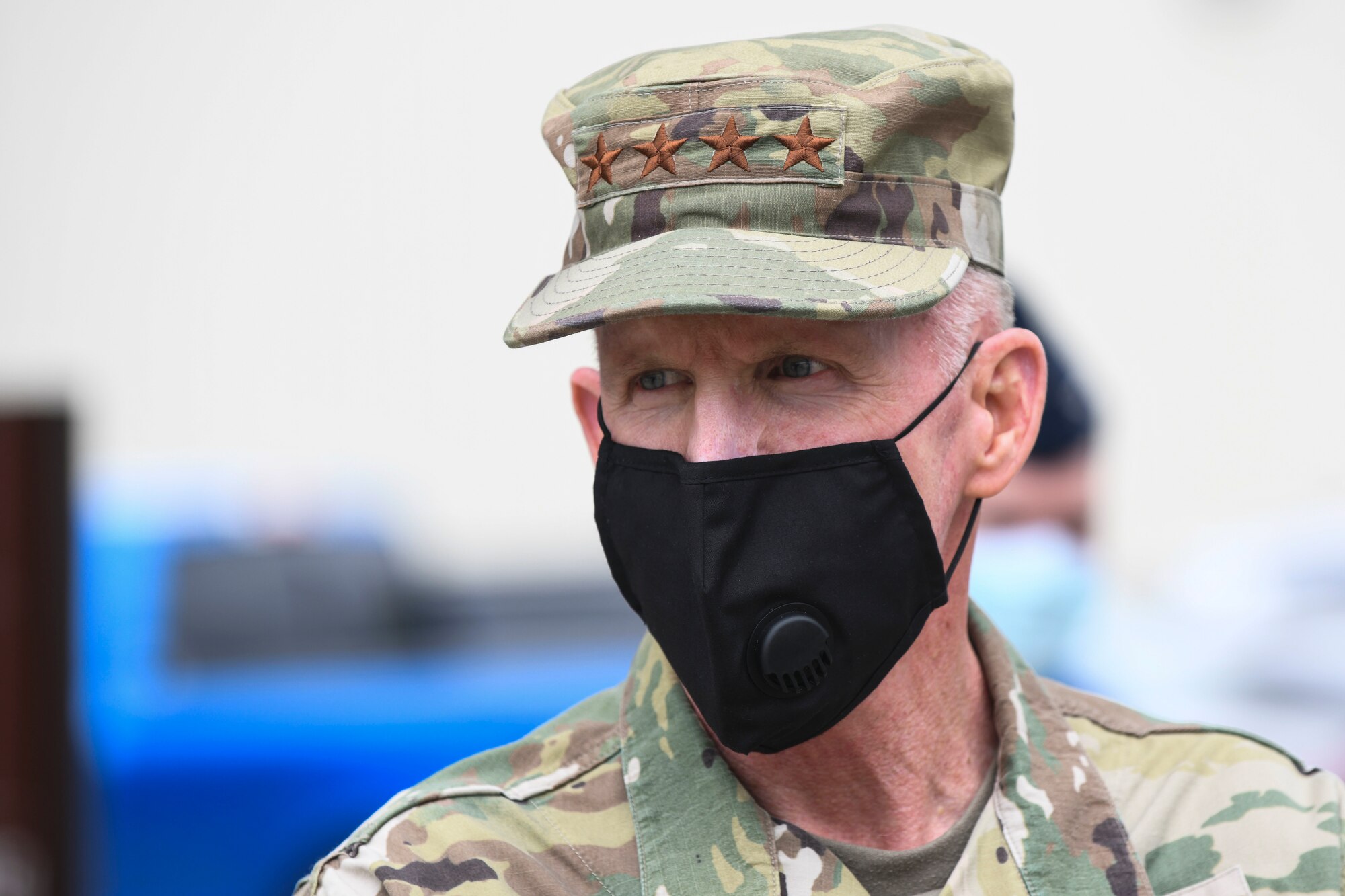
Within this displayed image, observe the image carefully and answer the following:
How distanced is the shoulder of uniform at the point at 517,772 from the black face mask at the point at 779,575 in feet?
Result: 0.65

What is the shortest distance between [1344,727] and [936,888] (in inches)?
228

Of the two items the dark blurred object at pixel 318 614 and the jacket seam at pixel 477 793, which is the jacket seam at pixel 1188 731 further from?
the dark blurred object at pixel 318 614

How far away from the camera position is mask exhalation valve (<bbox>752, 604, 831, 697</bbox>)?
1776mm

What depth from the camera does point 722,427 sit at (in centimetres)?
181

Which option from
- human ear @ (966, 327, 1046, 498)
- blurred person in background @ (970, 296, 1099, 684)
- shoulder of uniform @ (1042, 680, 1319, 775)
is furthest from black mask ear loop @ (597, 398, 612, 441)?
blurred person in background @ (970, 296, 1099, 684)

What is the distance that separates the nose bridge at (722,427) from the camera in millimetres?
1801

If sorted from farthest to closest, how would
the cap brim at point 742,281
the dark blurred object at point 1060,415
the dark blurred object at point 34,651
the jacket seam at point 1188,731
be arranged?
the dark blurred object at point 34,651 < the dark blurred object at point 1060,415 < the jacket seam at point 1188,731 < the cap brim at point 742,281

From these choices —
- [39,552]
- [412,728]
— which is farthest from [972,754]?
[39,552]

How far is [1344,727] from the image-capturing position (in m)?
6.90

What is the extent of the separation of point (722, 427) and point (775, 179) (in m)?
0.31

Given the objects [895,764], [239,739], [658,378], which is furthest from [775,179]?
[239,739]

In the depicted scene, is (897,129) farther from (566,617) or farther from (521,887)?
(566,617)

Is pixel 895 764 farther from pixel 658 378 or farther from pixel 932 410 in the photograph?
pixel 658 378

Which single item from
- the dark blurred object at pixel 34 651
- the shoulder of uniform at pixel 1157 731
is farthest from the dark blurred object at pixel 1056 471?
the dark blurred object at pixel 34 651
